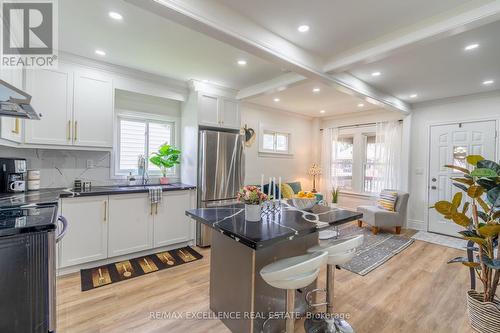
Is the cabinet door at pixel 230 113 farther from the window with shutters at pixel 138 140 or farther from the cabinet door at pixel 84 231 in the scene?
the cabinet door at pixel 84 231

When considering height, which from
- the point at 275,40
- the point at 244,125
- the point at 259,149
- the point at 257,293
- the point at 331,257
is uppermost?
the point at 275,40

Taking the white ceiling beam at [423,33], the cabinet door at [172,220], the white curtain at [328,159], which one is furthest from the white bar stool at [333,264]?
the white curtain at [328,159]

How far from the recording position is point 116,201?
305cm

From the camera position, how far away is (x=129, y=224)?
317 centimetres

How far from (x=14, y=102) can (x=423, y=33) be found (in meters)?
3.48

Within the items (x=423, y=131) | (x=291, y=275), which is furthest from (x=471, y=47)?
(x=291, y=275)

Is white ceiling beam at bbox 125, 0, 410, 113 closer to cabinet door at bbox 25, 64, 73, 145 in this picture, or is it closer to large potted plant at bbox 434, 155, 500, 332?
large potted plant at bbox 434, 155, 500, 332

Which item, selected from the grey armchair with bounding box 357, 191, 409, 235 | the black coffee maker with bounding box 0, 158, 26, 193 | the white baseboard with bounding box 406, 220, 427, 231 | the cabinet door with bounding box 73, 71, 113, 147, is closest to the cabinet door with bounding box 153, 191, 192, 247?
the cabinet door with bounding box 73, 71, 113, 147

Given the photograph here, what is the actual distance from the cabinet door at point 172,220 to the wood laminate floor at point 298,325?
0.62m

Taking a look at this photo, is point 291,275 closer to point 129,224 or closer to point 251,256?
point 251,256

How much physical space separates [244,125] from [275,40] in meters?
2.81

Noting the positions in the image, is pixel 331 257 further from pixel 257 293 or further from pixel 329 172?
pixel 329 172

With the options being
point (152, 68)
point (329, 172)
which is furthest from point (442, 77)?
point (152, 68)

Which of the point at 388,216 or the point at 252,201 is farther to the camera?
the point at 388,216
